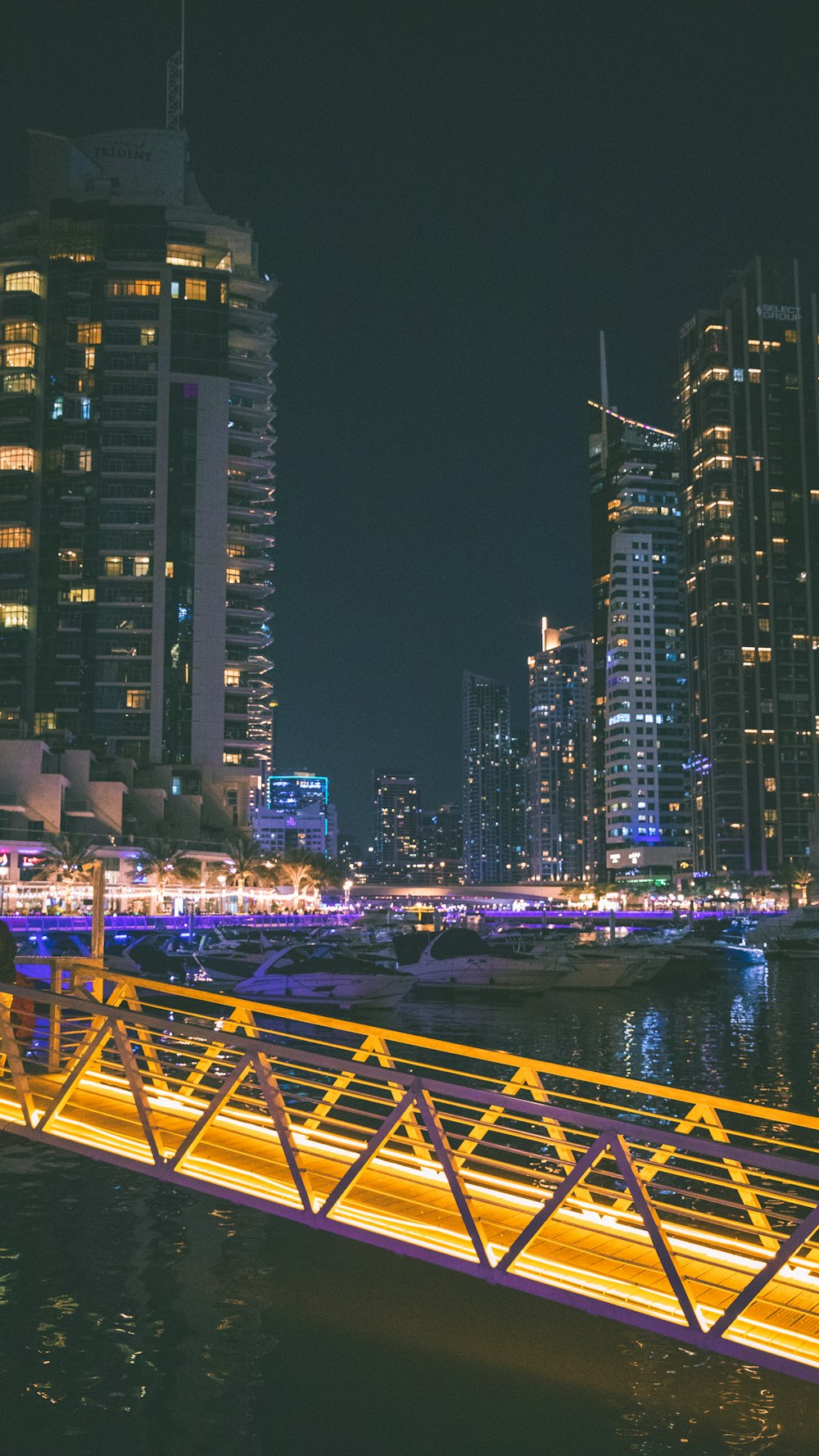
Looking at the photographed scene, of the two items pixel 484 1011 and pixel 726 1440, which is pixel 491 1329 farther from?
pixel 484 1011

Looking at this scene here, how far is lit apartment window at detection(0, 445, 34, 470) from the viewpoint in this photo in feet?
486

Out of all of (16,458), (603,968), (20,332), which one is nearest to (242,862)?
(16,458)

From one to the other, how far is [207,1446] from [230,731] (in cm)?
13729

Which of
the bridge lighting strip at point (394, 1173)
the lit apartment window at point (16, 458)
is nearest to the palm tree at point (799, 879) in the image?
the lit apartment window at point (16, 458)

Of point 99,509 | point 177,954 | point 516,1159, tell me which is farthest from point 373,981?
point 99,509

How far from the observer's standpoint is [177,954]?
235 feet

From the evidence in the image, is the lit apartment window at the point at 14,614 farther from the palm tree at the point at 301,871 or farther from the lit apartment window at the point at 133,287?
the palm tree at the point at 301,871

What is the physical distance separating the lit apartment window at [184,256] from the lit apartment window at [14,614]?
46325 millimetres

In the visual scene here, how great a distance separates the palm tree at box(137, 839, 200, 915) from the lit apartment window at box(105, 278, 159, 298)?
69255mm

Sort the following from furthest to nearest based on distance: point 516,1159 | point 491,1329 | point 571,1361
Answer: point 516,1159 < point 491,1329 < point 571,1361

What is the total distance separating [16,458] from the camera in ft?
486

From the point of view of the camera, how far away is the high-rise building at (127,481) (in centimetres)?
14425

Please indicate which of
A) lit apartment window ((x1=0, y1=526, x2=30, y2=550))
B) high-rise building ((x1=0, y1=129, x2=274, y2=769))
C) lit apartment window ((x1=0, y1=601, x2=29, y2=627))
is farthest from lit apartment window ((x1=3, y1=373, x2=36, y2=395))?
lit apartment window ((x1=0, y1=601, x2=29, y2=627))

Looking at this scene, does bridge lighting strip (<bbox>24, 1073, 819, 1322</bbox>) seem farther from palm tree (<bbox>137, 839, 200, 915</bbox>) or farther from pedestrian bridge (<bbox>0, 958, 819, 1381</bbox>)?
palm tree (<bbox>137, 839, 200, 915</bbox>)
